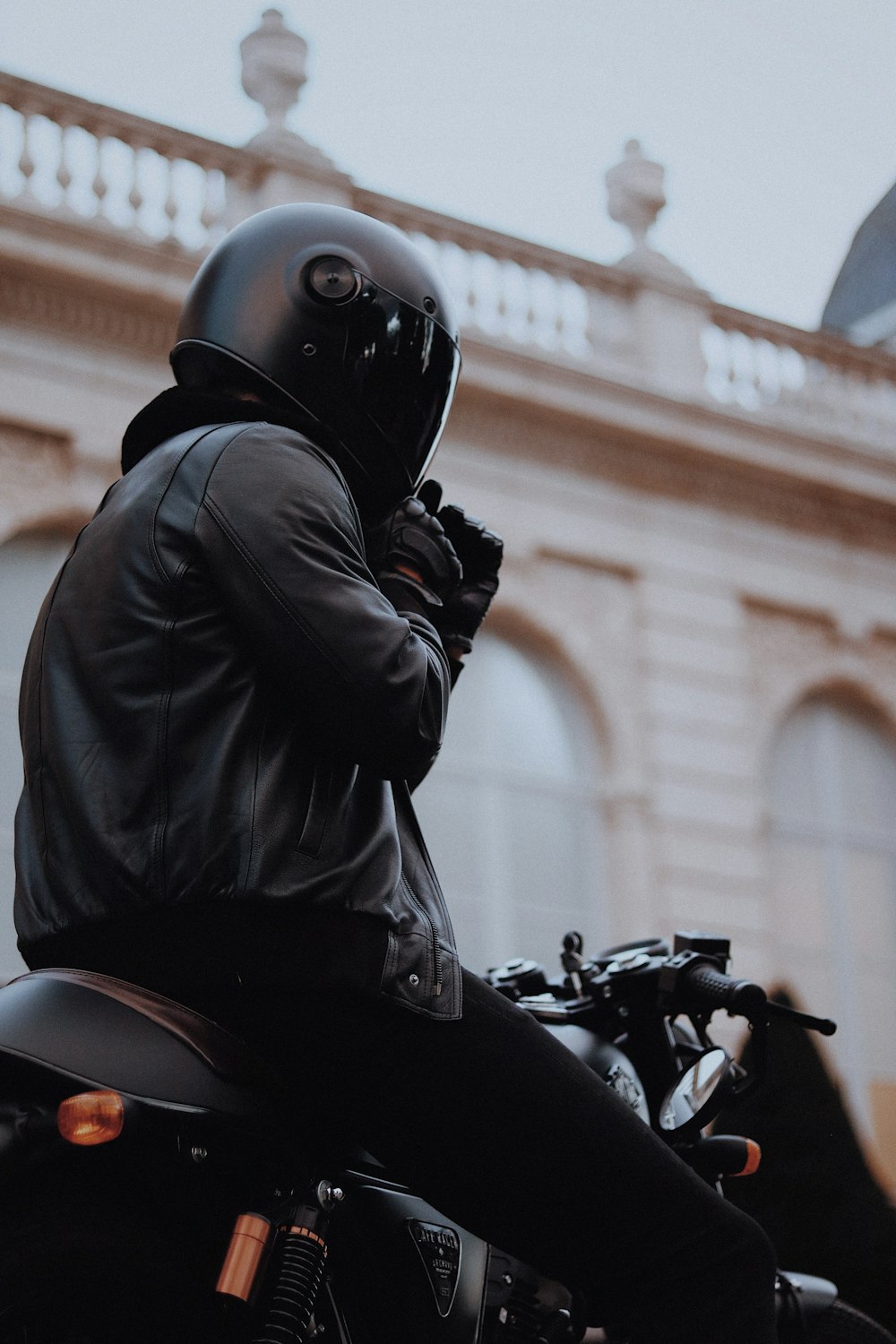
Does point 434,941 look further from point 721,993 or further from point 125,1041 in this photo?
point 721,993

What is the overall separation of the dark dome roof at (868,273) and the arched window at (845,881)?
4237 mm

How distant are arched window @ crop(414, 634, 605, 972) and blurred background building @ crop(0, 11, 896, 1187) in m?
0.02

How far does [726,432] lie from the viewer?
413 inches

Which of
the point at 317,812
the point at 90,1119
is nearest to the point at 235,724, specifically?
the point at 317,812

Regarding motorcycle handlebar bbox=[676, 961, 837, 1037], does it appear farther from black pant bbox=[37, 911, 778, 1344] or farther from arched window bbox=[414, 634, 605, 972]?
arched window bbox=[414, 634, 605, 972]

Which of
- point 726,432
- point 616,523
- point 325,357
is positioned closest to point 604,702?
point 616,523

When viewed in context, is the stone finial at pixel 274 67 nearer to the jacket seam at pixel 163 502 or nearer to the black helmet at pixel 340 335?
the black helmet at pixel 340 335

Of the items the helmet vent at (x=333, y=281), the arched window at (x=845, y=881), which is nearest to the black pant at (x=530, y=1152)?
the helmet vent at (x=333, y=281)

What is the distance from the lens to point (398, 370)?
187 centimetres

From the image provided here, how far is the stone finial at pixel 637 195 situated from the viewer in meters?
11.3

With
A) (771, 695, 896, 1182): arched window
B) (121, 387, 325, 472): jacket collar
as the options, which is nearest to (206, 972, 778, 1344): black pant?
(121, 387, 325, 472): jacket collar

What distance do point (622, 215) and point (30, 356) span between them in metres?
4.48

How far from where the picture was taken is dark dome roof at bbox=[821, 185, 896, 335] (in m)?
13.7

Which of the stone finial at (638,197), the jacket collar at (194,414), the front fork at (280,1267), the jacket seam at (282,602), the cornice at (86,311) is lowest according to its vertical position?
the front fork at (280,1267)
